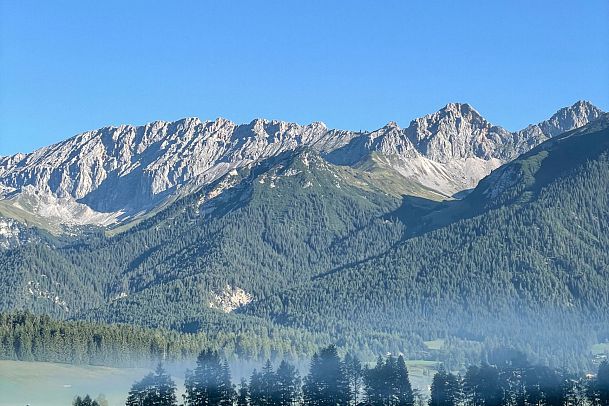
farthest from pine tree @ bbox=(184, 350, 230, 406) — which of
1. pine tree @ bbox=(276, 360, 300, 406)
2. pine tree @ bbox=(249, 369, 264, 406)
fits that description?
pine tree @ bbox=(276, 360, 300, 406)

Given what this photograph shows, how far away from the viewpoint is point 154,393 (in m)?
183

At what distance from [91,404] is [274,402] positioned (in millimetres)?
29685

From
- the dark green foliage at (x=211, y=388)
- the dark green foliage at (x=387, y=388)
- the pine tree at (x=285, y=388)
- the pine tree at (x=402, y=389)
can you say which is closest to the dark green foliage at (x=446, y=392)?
the pine tree at (x=402, y=389)

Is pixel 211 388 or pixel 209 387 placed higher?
pixel 209 387

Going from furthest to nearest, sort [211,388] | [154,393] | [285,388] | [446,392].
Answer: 1. [446,392]
2. [285,388]
3. [211,388]
4. [154,393]

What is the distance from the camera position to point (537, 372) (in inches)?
7623

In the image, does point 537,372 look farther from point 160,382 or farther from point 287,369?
point 160,382

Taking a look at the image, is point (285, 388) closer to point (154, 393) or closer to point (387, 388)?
point (387, 388)

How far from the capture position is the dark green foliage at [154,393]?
18188 cm

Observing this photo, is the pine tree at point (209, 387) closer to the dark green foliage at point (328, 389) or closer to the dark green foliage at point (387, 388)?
the dark green foliage at point (328, 389)

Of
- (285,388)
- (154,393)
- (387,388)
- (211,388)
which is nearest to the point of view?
(154,393)

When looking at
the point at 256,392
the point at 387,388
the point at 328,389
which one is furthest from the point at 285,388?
the point at 387,388

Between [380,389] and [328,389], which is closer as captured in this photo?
[380,389]

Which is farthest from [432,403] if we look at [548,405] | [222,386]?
[222,386]
